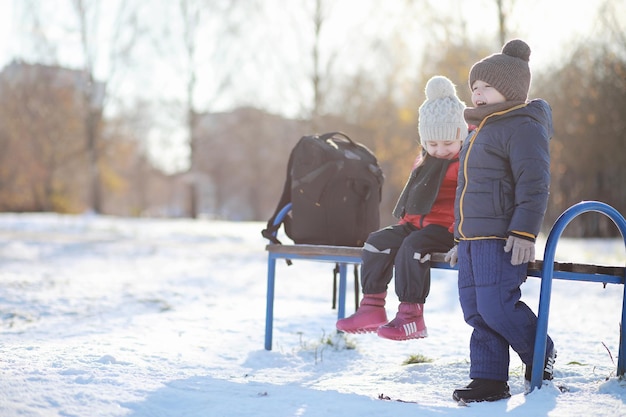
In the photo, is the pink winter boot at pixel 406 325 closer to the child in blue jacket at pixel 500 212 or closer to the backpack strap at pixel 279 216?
the child in blue jacket at pixel 500 212

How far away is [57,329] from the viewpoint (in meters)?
5.03

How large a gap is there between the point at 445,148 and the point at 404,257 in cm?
69

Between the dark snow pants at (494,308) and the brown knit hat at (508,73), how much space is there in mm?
696

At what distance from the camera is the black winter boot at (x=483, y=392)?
9.97 feet

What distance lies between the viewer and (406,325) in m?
3.46

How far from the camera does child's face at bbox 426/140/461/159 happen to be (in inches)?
149

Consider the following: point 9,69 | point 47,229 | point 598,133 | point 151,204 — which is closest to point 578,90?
point 598,133

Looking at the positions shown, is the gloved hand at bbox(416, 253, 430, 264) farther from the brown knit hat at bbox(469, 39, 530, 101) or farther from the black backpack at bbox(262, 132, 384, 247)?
the black backpack at bbox(262, 132, 384, 247)

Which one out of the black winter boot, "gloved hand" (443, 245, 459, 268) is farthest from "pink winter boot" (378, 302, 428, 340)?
the black winter boot

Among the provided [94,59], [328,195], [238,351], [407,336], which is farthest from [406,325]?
[94,59]

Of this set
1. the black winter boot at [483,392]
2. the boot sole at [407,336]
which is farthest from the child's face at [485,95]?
the black winter boot at [483,392]

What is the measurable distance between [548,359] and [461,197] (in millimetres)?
860

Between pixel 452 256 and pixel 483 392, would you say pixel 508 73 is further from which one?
pixel 483 392

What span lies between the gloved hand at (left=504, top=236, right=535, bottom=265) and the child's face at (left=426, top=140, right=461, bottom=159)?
0.93 metres
